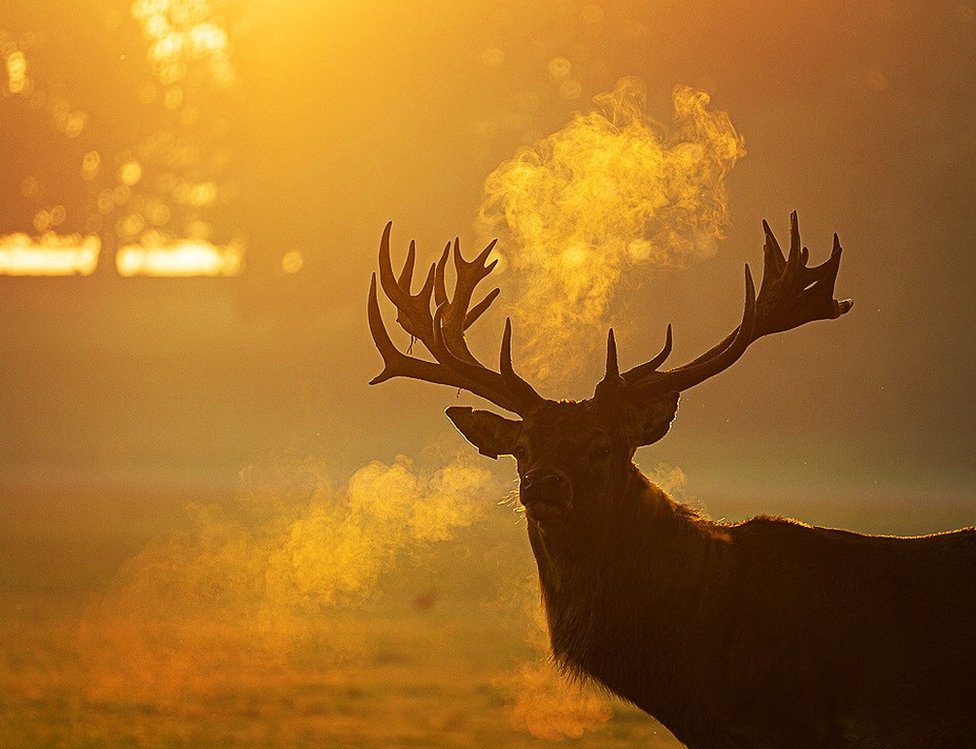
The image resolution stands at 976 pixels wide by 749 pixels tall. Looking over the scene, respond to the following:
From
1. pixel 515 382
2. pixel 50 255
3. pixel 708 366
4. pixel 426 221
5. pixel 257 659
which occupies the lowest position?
pixel 257 659

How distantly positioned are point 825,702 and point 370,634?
32.3m

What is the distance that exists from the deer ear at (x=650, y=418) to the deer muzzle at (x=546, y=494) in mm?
729

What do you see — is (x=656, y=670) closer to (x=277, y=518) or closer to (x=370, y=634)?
(x=370, y=634)

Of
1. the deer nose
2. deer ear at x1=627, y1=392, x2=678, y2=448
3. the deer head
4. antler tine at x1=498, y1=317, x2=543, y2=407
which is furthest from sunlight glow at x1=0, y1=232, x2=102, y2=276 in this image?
the deer nose

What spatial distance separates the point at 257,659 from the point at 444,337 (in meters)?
25.6

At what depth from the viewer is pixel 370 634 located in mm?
39812

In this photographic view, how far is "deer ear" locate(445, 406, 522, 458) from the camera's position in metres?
9.18

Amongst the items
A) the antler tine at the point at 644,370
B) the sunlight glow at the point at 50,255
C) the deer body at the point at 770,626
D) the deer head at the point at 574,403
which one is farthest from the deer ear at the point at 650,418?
the sunlight glow at the point at 50,255

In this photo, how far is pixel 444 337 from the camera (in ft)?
33.2

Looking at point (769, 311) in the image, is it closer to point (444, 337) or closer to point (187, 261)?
point (444, 337)

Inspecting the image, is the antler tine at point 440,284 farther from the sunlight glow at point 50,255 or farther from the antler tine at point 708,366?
the sunlight glow at point 50,255

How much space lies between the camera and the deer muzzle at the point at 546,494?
329 inches

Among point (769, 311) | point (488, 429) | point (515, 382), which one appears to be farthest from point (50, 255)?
point (515, 382)

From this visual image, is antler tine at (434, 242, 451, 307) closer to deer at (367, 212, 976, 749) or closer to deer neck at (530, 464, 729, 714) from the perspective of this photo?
deer at (367, 212, 976, 749)
